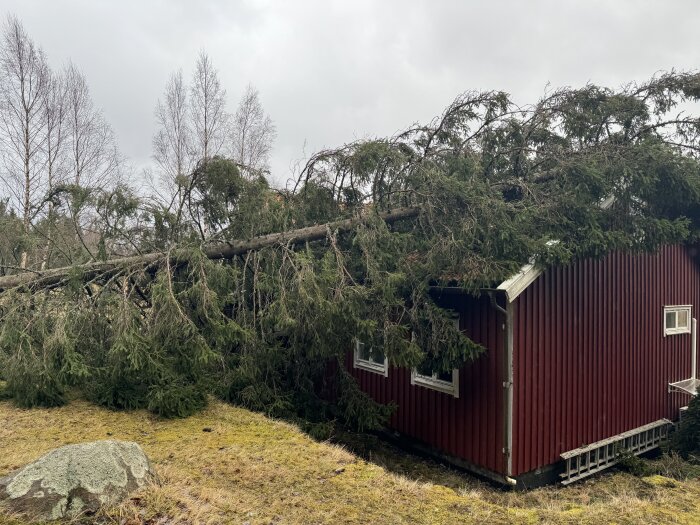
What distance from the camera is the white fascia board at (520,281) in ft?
18.8

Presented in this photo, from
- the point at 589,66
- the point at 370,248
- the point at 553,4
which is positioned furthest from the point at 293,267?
the point at 589,66

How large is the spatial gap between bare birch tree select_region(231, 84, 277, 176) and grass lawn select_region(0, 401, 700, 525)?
14533 mm

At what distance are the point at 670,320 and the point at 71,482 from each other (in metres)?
9.81

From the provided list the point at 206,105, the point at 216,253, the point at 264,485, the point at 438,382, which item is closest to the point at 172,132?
the point at 206,105

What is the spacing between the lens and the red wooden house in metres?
6.16

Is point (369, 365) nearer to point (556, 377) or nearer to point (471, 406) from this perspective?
point (471, 406)

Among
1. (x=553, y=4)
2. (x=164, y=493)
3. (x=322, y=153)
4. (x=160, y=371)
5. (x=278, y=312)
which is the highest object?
(x=553, y=4)

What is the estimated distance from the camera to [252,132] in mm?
18859

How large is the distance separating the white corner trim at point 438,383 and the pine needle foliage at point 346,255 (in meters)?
0.71

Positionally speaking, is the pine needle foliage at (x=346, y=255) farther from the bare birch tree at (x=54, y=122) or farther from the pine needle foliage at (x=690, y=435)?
the bare birch tree at (x=54, y=122)

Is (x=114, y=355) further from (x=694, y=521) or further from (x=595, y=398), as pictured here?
(x=595, y=398)

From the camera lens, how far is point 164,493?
309 cm

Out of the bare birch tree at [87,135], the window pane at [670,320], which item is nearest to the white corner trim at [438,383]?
the window pane at [670,320]

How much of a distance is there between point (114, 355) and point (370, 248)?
3.45 meters
